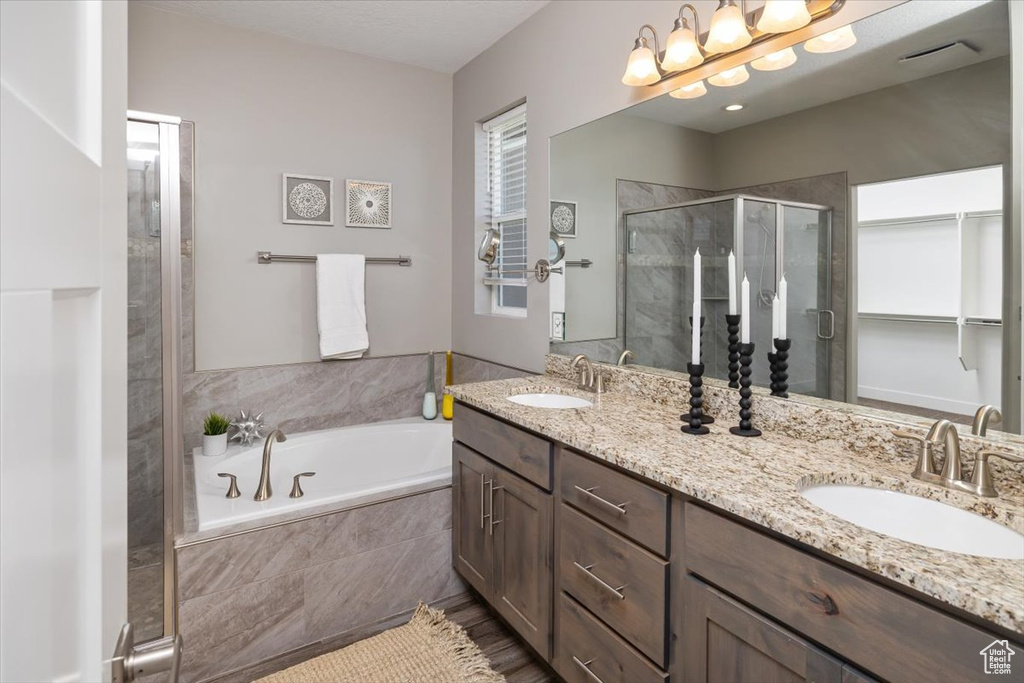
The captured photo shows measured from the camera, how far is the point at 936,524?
3.57ft

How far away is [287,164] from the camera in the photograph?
290 centimetres

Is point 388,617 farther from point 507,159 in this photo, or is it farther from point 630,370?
point 507,159

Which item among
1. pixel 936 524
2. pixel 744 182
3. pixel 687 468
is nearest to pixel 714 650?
pixel 687 468

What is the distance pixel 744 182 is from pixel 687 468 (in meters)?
0.96

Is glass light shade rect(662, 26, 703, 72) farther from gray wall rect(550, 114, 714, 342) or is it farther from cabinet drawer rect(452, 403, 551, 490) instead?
cabinet drawer rect(452, 403, 551, 490)

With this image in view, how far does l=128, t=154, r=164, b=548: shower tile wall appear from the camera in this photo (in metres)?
1.98

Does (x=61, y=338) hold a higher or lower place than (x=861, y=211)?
lower

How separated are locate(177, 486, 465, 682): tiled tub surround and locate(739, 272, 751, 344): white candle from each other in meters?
1.38

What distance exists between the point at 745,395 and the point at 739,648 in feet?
2.28

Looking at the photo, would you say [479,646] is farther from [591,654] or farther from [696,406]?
[696,406]

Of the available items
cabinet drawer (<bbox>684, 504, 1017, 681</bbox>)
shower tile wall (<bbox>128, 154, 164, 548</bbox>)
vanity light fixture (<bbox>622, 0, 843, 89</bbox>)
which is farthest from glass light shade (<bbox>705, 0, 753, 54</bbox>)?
shower tile wall (<bbox>128, 154, 164, 548</bbox>)

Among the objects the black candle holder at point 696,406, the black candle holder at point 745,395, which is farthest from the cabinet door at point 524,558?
the black candle holder at point 745,395

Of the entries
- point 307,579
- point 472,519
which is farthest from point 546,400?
point 307,579

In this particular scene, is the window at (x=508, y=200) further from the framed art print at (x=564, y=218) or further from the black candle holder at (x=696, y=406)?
the black candle holder at (x=696, y=406)
